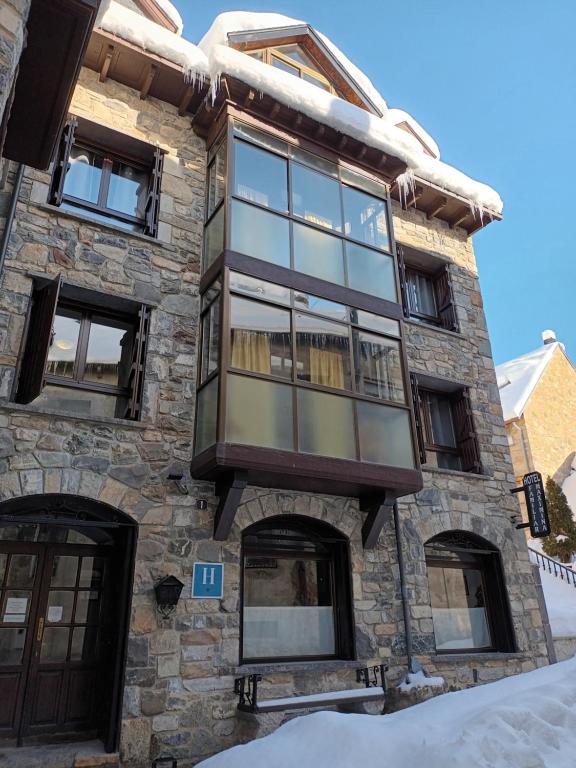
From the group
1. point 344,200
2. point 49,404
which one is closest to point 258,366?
point 49,404

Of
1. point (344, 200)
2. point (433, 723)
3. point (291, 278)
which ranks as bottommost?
point (433, 723)

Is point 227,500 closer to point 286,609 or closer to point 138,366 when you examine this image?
point 286,609

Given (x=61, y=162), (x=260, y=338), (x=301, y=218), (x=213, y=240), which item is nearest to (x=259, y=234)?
(x=213, y=240)

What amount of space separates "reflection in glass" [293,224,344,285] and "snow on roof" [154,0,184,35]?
429 centimetres

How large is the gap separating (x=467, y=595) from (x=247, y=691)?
381 cm

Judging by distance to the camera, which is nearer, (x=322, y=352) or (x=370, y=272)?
(x=322, y=352)

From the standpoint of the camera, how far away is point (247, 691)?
227 inches

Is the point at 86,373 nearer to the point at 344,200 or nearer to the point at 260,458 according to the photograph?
the point at 260,458

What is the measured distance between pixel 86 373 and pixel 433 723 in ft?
17.0

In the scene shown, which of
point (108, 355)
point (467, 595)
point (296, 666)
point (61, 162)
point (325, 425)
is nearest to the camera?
point (296, 666)

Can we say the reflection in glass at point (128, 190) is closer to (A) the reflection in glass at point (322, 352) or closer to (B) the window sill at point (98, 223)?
(B) the window sill at point (98, 223)

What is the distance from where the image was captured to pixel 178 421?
21.5 ft

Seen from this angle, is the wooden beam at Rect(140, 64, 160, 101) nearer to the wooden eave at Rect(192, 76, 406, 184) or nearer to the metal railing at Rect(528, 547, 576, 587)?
the wooden eave at Rect(192, 76, 406, 184)

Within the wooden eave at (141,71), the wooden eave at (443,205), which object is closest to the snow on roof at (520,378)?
the wooden eave at (443,205)
